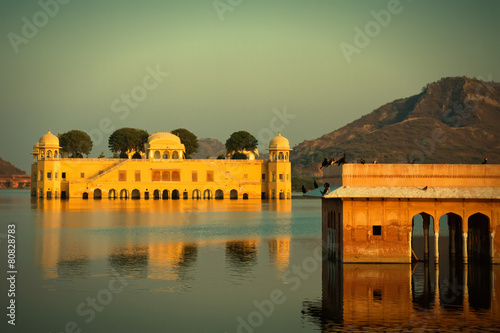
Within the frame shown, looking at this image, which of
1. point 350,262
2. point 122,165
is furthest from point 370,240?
point 122,165

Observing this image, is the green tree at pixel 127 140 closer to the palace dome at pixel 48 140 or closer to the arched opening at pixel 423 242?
the palace dome at pixel 48 140

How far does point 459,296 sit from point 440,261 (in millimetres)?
5727

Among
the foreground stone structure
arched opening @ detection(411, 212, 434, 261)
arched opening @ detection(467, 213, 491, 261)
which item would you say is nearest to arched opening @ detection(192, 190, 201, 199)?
arched opening @ detection(411, 212, 434, 261)

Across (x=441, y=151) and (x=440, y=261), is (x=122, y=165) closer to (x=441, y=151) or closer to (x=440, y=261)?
(x=440, y=261)

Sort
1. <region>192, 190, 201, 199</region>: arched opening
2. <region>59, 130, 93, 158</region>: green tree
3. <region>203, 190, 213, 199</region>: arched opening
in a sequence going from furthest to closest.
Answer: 1. <region>59, 130, 93, 158</region>: green tree
2. <region>203, 190, 213, 199</region>: arched opening
3. <region>192, 190, 201, 199</region>: arched opening

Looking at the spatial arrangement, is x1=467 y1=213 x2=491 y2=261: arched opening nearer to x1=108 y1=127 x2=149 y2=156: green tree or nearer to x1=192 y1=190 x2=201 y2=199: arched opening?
x1=192 y1=190 x2=201 y2=199: arched opening

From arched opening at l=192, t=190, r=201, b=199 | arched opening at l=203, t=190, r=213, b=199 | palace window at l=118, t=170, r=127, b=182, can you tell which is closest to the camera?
palace window at l=118, t=170, r=127, b=182

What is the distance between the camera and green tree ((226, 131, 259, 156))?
349ft

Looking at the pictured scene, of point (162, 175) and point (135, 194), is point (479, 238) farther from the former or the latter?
point (135, 194)

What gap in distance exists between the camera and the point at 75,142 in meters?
106

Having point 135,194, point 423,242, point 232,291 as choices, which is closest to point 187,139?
point 135,194

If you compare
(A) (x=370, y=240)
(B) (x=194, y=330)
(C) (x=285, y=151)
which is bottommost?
(B) (x=194, y=330)

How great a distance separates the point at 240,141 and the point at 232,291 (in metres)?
86.8

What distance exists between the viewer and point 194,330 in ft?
51.2
